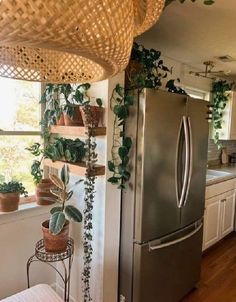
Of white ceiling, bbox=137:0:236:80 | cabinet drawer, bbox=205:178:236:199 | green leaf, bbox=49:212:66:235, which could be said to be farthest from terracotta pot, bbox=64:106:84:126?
cabinet drawer, bbox=205:178:236:199

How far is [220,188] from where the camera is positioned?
3.04 metres

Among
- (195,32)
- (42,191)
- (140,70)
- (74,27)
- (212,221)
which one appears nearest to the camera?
(74,27)

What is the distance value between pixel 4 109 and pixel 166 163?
48.8 inches

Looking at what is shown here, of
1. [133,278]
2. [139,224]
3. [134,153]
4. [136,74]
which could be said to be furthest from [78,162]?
[133,278]

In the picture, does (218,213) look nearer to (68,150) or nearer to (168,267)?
(168,267)

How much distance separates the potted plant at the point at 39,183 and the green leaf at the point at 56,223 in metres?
0.39

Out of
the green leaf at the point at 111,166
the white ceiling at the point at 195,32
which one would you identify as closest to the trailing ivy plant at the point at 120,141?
the green leaf at the point at 111,166

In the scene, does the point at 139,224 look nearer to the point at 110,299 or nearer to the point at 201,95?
the point at 110,299

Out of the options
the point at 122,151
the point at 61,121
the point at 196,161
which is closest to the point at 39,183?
the point at 61,121

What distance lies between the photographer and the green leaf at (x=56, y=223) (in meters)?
1.53

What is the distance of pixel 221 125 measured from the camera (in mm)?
3674

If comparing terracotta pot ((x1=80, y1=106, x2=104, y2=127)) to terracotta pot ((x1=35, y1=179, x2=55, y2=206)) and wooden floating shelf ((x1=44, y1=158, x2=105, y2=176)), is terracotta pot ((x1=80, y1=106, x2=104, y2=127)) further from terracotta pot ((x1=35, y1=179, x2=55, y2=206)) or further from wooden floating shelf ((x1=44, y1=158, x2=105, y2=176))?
terracotta pot ((x1=35, y1=179, x2=55, y2=206))

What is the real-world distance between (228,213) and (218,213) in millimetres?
358

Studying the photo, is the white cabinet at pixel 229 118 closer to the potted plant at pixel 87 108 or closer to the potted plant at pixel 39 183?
the potted plant at pixel 87 108
